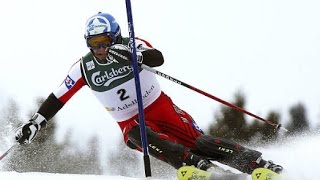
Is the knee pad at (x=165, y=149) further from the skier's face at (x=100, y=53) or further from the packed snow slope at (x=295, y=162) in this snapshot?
the skier's face at (x=100, y=53)

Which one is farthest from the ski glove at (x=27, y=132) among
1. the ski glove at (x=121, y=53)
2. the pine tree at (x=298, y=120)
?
the pine tree at (x=298, y=120)

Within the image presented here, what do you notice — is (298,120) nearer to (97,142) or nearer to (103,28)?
(97,142)

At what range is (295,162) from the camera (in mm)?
5535

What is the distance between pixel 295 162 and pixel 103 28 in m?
2.16

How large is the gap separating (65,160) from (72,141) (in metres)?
2.51

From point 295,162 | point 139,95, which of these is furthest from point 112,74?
point 295,162

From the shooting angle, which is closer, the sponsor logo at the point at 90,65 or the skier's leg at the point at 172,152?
the skier's leg at the point at 172,152

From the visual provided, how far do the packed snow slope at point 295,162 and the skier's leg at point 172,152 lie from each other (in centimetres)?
36

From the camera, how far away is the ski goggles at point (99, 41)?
6133 millimetres

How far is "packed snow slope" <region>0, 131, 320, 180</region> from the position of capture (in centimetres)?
496

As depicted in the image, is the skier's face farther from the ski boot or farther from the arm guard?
the ski boot

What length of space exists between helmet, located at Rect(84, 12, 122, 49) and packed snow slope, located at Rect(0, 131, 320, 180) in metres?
1.30

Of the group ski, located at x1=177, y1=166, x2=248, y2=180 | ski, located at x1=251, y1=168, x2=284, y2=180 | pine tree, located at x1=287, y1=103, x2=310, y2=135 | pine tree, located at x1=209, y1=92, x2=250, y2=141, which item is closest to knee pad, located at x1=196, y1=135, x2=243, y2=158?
ski, located at x1=177, y1=166, x2=248, y2=180

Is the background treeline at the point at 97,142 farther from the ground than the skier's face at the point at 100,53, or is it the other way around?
the skier's face at the point at 100,53
